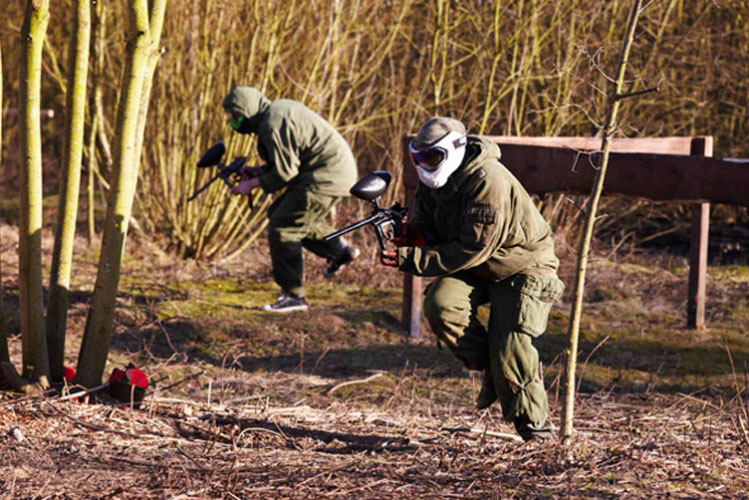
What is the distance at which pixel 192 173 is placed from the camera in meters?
8.80

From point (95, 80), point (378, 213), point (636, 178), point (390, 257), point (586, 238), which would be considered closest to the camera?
point (586, 238)

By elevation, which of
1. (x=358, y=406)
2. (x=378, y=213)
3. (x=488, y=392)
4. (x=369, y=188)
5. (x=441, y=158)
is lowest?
(x=358, y=406)

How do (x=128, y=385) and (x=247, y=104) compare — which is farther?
(x=247, y=104)

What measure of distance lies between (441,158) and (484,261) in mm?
464

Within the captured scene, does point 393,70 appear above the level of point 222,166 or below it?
above

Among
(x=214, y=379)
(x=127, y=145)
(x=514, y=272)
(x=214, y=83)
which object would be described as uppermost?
(x=214, y=83)

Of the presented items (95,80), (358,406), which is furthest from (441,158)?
(95,80)

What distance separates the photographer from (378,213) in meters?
4.03

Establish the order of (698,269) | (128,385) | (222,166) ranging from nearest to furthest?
(128,385)
(698,269)
(222,166)

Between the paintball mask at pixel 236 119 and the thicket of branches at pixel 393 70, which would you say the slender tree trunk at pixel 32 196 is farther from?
the thicket of branches at pixel 393 70

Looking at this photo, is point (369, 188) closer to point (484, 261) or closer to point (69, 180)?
point (484, 261)

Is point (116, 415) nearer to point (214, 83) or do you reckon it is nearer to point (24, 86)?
point (24, 86)

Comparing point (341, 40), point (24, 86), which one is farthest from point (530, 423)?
point (341, 40)

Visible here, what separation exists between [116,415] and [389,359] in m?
2.21
